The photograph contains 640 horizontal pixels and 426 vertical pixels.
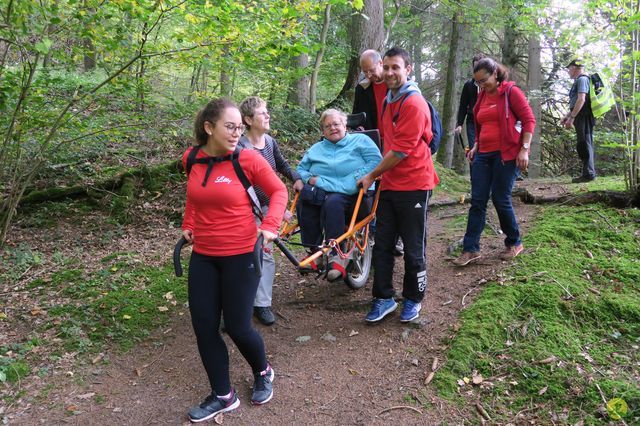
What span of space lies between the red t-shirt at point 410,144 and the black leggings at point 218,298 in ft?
5.17

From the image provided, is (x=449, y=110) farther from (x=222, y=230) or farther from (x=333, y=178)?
(x=222, y=230)

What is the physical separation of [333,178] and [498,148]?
177 cm

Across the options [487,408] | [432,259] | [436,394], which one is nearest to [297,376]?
[436,394]

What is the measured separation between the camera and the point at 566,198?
651 cm

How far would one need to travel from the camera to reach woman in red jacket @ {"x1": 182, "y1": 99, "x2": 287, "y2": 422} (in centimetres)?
290

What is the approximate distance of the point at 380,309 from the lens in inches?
163

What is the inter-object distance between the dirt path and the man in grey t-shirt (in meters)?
3.98

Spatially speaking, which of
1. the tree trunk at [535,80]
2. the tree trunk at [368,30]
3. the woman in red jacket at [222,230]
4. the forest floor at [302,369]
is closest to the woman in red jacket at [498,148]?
the forest floor at [302,369]

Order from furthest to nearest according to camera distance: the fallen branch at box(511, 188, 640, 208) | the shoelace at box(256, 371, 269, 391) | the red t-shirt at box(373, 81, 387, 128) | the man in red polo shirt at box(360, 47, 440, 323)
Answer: the fallen branch at box(511, 188, 640, 208)
the red t-shirt at box(373, 81, 387, 128)
the man in red polo shirt at box(360, 47, 440, 323)
the shoelace at box(256, 371, 269, 391)

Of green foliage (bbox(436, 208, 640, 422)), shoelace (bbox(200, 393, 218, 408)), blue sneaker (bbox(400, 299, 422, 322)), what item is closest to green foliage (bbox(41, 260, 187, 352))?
shoelace (bbox(200, 393, 218, 408))

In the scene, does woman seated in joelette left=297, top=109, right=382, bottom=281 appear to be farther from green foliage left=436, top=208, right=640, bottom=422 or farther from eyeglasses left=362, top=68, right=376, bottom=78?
green foliage left=436, top=208, right=640, bottom=422

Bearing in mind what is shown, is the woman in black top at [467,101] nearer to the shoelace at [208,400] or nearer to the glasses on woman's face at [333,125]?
the glasses on woman's face at [333,125]

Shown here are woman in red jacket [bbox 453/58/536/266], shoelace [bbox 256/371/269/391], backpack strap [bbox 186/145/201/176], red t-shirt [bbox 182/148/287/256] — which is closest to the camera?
red t-shirt [bbox 182/148/287/256]

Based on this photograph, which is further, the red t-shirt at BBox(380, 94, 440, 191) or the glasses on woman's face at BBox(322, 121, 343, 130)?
the glasses on woman's face at BBox(322, 121, 343, 130)
